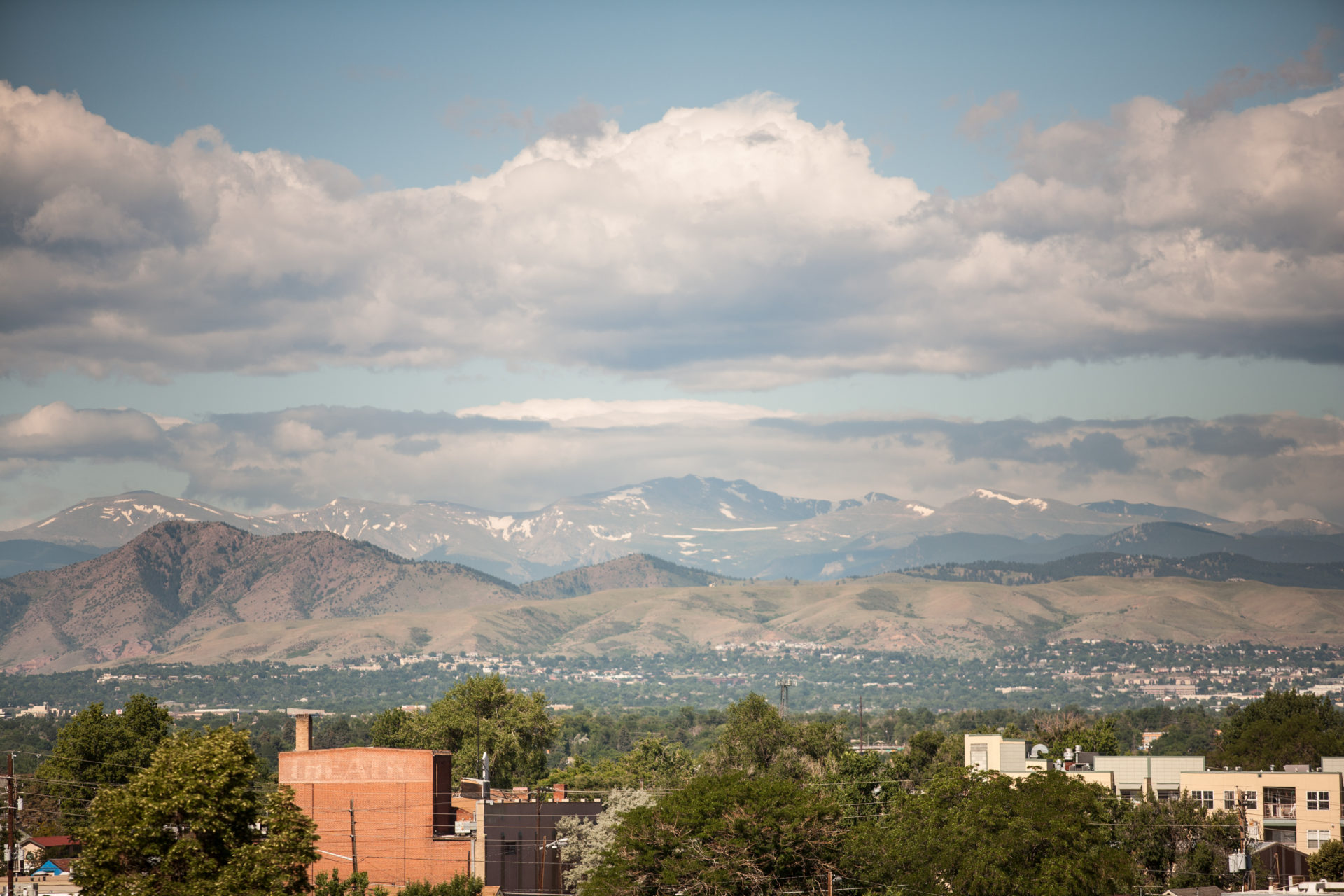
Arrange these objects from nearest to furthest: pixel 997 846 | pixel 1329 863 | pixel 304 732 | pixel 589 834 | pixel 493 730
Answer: pixel 997 846
pixel 589 834
pixel 1329 863
pixel 304 732
pixel 493 730

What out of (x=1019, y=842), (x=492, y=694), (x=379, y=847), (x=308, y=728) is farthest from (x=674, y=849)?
(x=492, y=694)

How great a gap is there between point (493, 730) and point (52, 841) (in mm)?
45013

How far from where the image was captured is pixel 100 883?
62.9 m

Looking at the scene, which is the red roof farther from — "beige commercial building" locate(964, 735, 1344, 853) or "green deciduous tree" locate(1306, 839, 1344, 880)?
"green deciduous tree" locate(1306, 839, 1344, 880)

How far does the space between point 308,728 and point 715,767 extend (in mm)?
47071

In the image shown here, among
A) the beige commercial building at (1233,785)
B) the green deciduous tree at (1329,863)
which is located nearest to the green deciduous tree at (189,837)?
the beige commercial building at (1233,785)

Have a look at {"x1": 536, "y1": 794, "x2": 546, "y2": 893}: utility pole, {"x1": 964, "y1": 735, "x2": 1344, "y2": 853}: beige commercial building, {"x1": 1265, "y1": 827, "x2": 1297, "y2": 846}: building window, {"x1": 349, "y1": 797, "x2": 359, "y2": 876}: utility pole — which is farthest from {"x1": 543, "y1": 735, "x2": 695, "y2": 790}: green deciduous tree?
{"x1": 1265, "y1": 827, "x2": 1297, "y2": 846}: building window

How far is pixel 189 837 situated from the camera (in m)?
63.9

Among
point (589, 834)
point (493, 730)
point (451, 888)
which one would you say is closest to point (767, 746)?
point (493, 730)

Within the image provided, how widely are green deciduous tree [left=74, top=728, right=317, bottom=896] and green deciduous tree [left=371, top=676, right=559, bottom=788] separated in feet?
265

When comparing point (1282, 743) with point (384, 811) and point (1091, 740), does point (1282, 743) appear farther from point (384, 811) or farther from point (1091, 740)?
point (384, 811)

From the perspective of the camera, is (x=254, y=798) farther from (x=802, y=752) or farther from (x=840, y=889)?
(x=802, y=752)

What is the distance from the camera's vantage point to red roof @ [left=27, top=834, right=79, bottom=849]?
128750 mm

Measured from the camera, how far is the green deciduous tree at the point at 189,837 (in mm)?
62625
